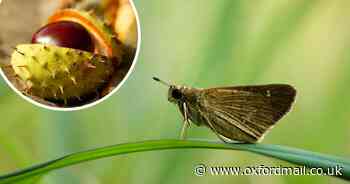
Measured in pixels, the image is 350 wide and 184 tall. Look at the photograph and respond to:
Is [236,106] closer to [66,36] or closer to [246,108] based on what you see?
[246,108]

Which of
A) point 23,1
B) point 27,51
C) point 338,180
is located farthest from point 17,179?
point 338,180

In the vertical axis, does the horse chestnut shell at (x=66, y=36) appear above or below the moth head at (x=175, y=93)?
above

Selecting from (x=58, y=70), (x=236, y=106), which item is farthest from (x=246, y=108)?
(x=58, y=70)

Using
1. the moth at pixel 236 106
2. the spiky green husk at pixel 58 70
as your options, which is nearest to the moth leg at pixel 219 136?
the moth at pixel 236 106

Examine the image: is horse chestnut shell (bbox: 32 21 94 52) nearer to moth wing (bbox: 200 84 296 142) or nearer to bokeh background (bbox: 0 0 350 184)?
bokeh background (bbox: 0 0 350 184)

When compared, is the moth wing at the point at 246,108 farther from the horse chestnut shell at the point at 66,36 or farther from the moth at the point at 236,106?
the horse chestnut shell at the point at 66,36

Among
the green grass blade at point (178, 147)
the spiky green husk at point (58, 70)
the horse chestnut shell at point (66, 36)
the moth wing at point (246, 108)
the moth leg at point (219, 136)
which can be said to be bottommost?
the green grass blade at point (178, 147)
